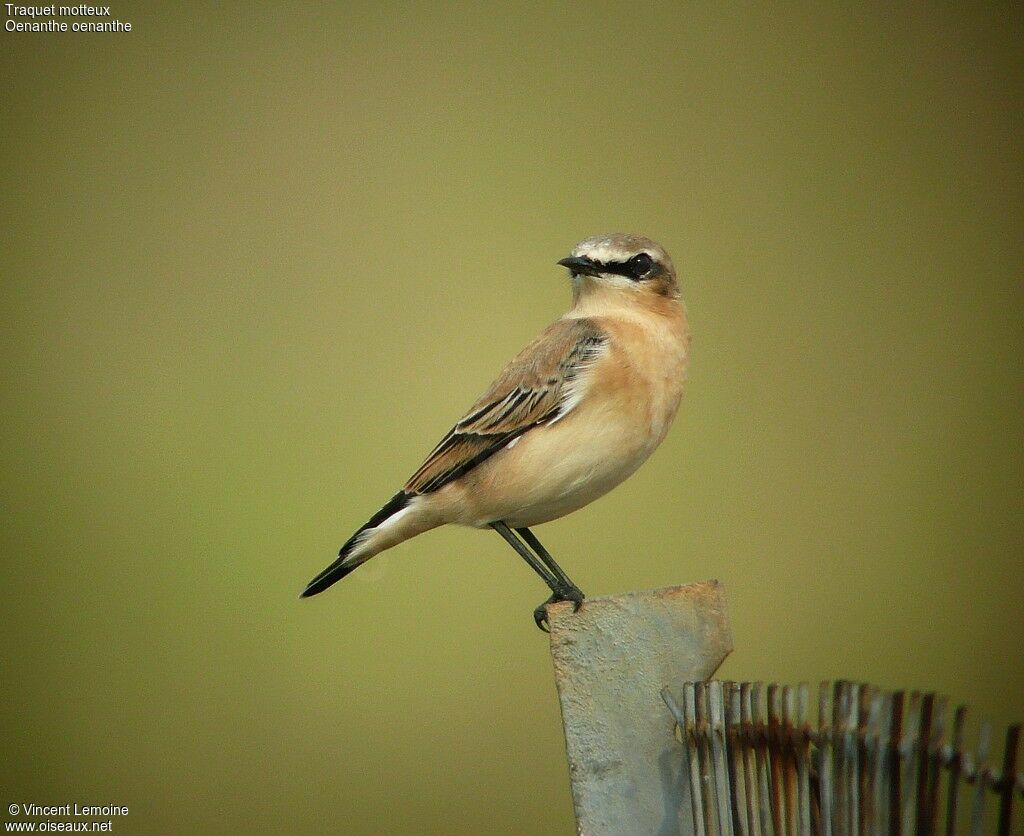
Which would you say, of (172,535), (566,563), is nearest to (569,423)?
(566,563)

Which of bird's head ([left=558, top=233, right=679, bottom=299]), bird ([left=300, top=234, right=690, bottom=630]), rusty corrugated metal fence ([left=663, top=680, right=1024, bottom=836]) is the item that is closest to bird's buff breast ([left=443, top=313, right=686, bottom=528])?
bird ([left=300, top=234, right=690, bottom=630])

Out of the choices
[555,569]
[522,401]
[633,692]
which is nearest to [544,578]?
[555,569]

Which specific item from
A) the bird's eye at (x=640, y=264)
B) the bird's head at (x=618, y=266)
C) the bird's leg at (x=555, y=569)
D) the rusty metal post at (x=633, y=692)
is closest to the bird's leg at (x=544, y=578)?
the bird's leg at (x=555, y=569)

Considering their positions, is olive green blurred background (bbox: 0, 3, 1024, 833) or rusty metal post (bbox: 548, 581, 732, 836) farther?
olive green blurred background (bbox: 0, 3, 1024, 833)

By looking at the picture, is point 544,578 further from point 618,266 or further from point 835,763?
point 835,763

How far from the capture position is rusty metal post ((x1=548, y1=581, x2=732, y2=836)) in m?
3.10

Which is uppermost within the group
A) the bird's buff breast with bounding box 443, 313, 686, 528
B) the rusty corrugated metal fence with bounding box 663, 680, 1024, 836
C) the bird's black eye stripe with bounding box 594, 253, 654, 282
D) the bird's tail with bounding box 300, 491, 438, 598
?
the bird's black eye stripe with bounding box 594, 253, 654, 282

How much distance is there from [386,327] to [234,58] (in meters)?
3.43

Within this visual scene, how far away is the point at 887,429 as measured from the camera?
855 centimetres

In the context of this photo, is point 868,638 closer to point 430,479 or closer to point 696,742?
point 430,479

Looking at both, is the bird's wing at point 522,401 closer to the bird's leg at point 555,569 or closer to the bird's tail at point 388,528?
the bird's tail at point 388,528

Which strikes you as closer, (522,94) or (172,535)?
(172,535)

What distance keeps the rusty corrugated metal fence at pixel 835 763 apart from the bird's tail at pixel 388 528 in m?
1.69

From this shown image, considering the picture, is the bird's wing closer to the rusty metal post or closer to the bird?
the bird
